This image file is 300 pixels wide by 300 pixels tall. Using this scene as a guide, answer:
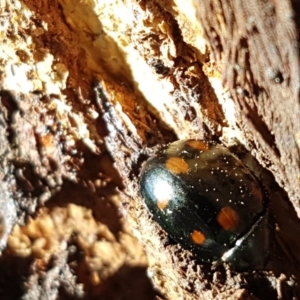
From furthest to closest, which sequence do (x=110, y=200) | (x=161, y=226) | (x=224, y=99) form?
(x=110, y=200) → (x=161, y=226) → (x=224, y=99)

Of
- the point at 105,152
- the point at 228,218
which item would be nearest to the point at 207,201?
the point at 228,218

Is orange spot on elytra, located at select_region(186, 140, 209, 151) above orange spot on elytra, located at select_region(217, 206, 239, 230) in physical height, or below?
above

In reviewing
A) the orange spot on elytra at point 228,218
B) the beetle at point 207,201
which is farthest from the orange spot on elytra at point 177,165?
the orange spot on elytra at point 228,218

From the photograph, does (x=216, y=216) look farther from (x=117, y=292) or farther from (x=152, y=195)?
(x=117, y=292)

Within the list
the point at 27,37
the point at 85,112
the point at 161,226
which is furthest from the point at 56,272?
the point at 27,37

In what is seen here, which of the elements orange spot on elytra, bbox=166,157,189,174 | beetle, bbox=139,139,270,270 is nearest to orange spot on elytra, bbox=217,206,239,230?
beetle, bbox=139,139,270,270

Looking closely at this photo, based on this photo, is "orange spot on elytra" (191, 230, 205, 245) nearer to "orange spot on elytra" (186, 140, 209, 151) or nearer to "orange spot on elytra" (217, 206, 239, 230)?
"orange spot on elytra" (217, 206, 239, 230)

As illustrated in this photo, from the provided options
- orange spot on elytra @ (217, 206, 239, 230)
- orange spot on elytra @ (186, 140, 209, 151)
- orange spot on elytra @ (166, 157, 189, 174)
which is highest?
orange spot on elytra @ (186, 140, 209, 151)
